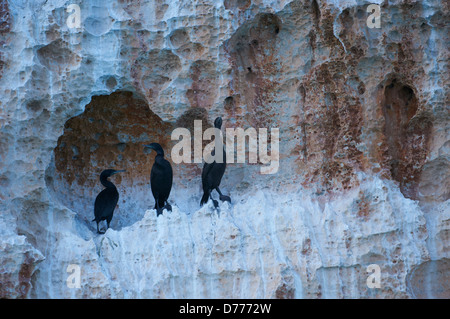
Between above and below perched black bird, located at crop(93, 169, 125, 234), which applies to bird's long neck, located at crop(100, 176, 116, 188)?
above

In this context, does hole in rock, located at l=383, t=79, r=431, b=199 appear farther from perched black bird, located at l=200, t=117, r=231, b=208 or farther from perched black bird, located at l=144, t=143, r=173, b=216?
perched black bird, located at l=144, t=143, r=173, b=216

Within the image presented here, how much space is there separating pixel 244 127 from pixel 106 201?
1.42m

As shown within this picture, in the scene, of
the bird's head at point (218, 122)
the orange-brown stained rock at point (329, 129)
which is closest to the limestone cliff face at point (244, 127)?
the orange-brown stained rock at point (329, 129)

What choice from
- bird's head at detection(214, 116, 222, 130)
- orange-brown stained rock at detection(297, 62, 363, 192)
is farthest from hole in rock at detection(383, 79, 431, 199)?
bird's head at detection(214, 116, 222, 130)

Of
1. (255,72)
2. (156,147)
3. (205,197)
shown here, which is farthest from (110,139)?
(255,72)

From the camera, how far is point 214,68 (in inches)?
263

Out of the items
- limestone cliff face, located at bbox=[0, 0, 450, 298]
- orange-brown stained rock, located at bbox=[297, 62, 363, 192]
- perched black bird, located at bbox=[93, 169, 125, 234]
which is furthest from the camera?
perched black bird, located at bbox=[93, 169, 125, 234]

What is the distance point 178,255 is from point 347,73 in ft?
7.12

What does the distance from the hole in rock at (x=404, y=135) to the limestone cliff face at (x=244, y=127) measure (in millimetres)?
13

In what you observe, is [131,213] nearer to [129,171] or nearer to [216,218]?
[129,171]

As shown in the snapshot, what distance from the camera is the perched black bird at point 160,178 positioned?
6637 millimetres

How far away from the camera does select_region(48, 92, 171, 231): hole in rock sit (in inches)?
273

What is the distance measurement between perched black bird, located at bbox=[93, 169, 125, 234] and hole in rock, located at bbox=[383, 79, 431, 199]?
8.18 ft

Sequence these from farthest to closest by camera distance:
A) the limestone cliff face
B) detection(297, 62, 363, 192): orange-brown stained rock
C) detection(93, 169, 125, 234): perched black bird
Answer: detection(93, 169, 125, 234): perched black bird < detection(297, 62, 363, 192): orange-brown stained rock < the limestone cliff face
